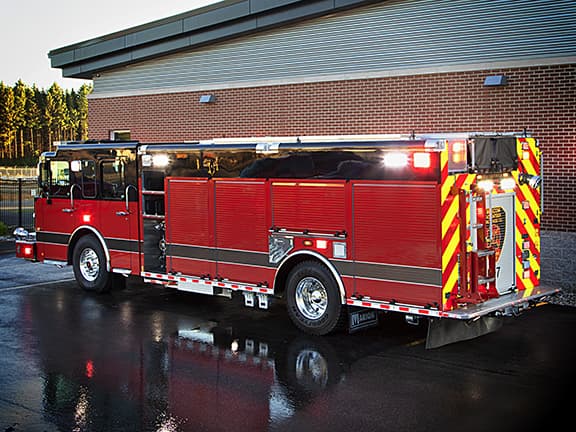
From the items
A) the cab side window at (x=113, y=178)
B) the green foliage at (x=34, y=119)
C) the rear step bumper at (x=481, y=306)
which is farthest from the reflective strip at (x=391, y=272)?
the green foliage at (x=34, y=119)

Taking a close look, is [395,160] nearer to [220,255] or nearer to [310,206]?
[310,206]

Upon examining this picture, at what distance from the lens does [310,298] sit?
10.8 m

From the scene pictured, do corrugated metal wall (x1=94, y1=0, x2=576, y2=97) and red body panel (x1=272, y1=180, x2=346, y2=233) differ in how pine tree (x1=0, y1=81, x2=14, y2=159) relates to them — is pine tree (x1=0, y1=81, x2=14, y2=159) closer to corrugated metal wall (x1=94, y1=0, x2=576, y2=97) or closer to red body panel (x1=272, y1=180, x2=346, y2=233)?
corrugated metal wall (x1=94, y1=0, x2=576, y2=97)

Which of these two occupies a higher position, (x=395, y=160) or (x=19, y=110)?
(x=19, y=110)

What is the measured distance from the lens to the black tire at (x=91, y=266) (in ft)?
45.3

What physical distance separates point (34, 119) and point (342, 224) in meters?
132

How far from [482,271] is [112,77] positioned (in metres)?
16.1

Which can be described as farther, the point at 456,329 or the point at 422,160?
the point at 456,329

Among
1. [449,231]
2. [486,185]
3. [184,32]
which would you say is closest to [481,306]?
[449,231]

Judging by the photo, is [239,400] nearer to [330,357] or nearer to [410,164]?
[330,357]

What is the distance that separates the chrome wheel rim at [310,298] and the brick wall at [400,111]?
582 centimetres

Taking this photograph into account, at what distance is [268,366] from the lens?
923 centimetres

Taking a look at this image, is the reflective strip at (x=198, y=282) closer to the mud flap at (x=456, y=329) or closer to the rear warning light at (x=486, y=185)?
the mud flap at (x=456, y=329)

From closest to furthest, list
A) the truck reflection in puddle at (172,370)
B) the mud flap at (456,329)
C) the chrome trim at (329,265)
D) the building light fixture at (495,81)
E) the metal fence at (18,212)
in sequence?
the truck reflection in puddle at (172,370), the mud flap at (456,329), the chrome trim at (329,265), the building light fixture at (495,81), the metal fence at (18,212)
